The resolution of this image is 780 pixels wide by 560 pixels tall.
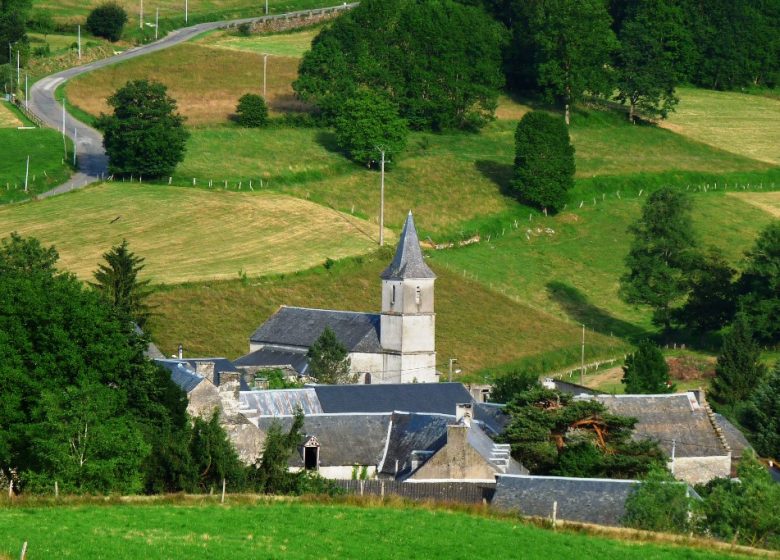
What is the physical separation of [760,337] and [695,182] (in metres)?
33.7

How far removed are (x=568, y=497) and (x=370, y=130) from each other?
74.7 m

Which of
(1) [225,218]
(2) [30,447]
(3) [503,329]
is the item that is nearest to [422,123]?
(1) [225,218]

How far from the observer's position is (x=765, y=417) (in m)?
77.9

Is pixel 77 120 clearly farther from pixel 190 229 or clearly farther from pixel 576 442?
pixel 576 442

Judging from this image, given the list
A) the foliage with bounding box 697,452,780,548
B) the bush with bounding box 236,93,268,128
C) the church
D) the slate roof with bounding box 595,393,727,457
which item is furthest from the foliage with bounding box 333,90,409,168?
the foliage with bounding box 697,452,780,548

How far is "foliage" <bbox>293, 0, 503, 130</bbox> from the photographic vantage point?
5384 inches

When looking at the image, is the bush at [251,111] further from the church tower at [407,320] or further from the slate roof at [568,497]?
the slate roof at [568,497]

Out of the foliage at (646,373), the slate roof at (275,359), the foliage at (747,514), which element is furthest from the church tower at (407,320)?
the foliage at (747,514)

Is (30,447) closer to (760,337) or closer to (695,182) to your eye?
(760,337)

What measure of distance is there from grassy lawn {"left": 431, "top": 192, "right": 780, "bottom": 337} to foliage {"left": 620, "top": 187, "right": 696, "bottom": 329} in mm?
1647

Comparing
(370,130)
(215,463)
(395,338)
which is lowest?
(395,338)

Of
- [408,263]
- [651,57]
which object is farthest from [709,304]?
[651,57]

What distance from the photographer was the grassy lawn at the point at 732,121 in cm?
14338

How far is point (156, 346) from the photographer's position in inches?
3378
